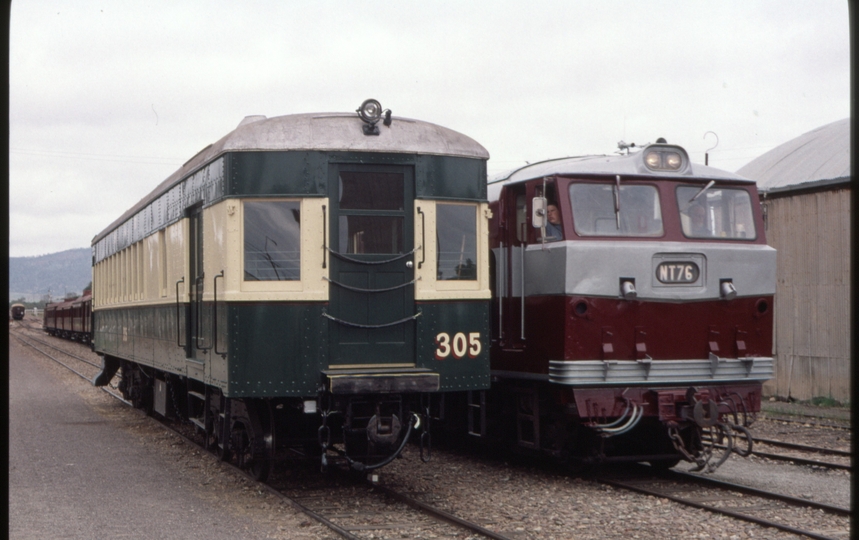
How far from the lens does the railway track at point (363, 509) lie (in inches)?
307

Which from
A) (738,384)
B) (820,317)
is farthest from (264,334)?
(820,317)

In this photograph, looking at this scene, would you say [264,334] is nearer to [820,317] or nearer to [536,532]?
[536,532]

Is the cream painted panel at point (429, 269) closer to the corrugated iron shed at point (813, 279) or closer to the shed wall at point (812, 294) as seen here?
the corrugated iron shed at point (813, 279)

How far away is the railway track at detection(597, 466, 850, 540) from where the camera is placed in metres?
8.05

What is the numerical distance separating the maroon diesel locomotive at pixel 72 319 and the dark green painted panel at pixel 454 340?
30.7 metres

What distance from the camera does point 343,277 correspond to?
8906 millimetres

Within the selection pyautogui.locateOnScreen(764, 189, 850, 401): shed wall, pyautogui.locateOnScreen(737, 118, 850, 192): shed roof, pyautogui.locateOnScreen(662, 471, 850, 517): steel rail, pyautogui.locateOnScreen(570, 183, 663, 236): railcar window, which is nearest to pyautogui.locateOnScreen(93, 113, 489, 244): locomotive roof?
pyautogui.locateOnScreen(570, 183, 663, 236): railcar window

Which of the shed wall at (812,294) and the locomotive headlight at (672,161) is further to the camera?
the shed wall at (812,294)

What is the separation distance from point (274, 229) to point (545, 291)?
290 centimetres

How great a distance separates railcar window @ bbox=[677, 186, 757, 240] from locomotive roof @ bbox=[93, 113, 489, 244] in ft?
7.73

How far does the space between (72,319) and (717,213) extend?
159 ft

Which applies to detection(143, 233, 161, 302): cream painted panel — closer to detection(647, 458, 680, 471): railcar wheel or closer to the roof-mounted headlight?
the roof-mounted headlight

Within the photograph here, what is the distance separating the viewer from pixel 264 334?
28.6 feet

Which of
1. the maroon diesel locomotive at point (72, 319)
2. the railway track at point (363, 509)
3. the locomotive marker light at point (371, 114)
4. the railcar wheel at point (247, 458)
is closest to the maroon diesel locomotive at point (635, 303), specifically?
the railway track at point (363, 509)
